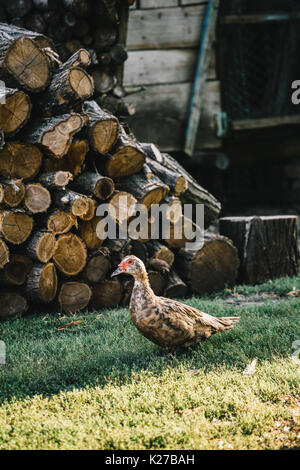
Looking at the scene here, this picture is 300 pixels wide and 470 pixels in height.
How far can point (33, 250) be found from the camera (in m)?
4.82

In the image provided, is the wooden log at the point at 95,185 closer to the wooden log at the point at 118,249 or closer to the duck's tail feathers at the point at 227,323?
the wooden log at the point at 118,249

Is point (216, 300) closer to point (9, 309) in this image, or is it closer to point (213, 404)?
point (9, 309)

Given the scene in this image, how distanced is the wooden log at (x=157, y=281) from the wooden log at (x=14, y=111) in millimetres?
2032

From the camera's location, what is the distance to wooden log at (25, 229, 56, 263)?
4.81 m

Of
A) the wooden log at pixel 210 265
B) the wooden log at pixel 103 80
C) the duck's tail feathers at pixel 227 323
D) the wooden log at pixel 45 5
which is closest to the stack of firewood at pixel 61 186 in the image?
the wooden log at pixel 210 265

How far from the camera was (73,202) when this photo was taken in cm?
484

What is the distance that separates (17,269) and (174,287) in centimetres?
174

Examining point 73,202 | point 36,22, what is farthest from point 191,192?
point 36,22

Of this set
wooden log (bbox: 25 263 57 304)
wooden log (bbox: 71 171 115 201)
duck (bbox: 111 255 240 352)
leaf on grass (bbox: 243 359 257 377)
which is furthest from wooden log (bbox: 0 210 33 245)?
leaf on grass (bbox: 243 359 257 377)

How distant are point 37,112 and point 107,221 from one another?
1.25 meters

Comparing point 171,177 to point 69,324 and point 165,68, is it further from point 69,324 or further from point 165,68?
point 165,68

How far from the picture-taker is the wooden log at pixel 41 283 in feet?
15.9
